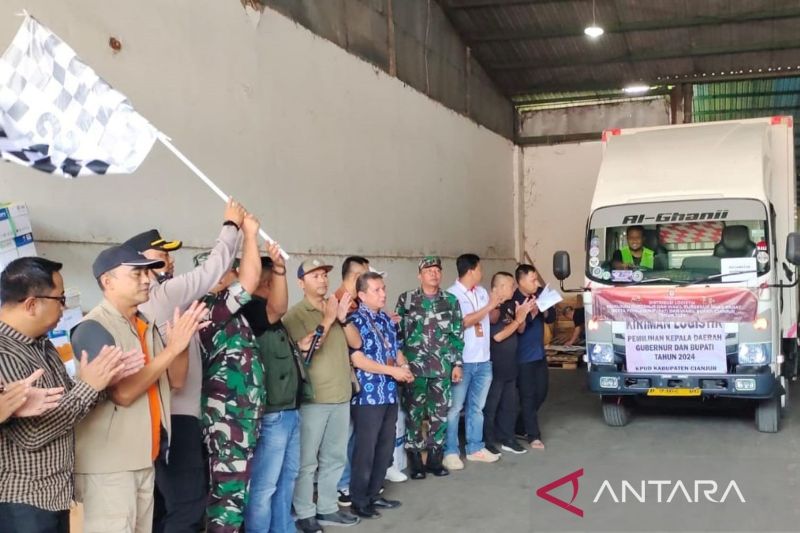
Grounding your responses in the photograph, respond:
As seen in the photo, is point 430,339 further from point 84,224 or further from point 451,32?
point 451,32

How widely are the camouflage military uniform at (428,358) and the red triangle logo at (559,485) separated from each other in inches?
35.9

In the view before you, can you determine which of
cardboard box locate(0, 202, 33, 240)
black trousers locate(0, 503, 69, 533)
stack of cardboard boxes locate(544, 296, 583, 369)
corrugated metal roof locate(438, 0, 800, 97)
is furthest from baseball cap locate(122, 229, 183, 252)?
stack of cardboard boxes locate(544, 296, 583, 369)

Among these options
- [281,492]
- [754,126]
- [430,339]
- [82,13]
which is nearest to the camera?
[281,492]

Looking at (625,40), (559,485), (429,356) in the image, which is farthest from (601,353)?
(625,40)

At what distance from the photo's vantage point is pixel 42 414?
2.69 meters

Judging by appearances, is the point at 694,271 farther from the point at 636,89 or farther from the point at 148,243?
the point at 636,89

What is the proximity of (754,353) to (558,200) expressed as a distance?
9800 mm

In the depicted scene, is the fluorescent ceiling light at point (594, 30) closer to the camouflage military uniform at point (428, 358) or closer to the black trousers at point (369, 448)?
the camouflage military uniform at point (428, 358)

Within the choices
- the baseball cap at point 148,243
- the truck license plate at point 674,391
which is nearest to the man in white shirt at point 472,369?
the truck license plate at point 674,391

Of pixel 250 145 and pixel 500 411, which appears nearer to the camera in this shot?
pixel 250 145

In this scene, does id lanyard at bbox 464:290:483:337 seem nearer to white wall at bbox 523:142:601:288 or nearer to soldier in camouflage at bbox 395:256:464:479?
soldier in camouflage at bbox 395:256:464:479

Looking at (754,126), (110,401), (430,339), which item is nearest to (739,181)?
(754,126)

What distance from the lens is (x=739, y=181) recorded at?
7.44m

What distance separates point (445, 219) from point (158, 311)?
8.68 m
